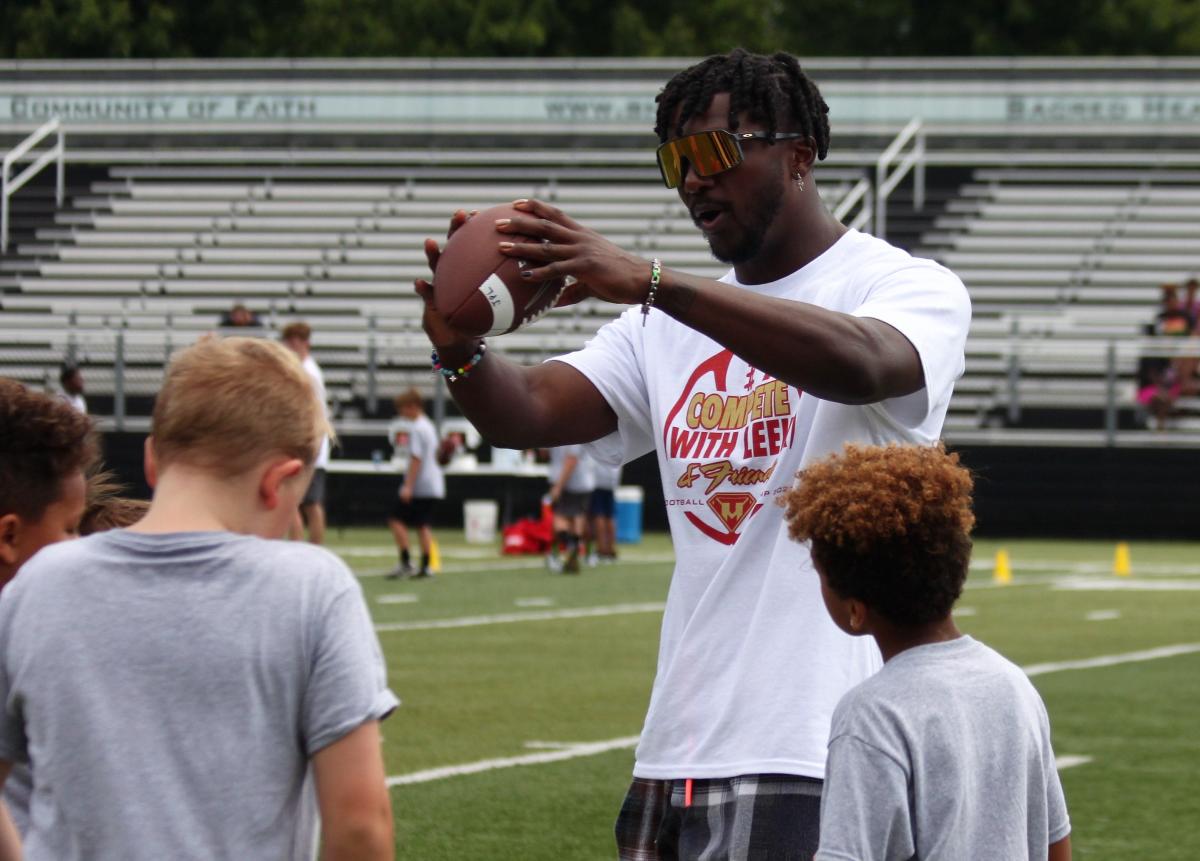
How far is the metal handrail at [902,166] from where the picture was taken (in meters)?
33.2

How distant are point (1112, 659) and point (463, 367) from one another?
9415 millimetres

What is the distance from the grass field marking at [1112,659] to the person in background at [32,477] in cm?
897

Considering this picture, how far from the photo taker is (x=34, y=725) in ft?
9.30

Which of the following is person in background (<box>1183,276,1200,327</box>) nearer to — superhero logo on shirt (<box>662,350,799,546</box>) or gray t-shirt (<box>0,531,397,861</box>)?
superhero logo on shirt (<box>662,350,799,546</box>)

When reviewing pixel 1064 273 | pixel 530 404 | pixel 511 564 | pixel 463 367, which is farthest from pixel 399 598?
pixel 1064 273

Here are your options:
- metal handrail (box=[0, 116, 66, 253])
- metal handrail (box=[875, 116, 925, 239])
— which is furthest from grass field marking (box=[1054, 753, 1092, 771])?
metal handrail (box=[0, 116, 66, 253])

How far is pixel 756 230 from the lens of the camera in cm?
378

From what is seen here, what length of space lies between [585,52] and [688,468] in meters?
50.1

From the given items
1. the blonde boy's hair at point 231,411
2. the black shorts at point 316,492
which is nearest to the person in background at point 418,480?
the black shorts at point 316,492

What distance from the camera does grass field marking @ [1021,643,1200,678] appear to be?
39.6ft

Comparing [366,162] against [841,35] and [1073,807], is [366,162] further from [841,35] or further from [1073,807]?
[1073,807]

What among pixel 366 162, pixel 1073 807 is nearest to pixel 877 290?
pixel 1073 807

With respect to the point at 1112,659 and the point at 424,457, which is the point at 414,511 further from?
the point at 1112,659

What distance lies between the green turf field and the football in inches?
134
